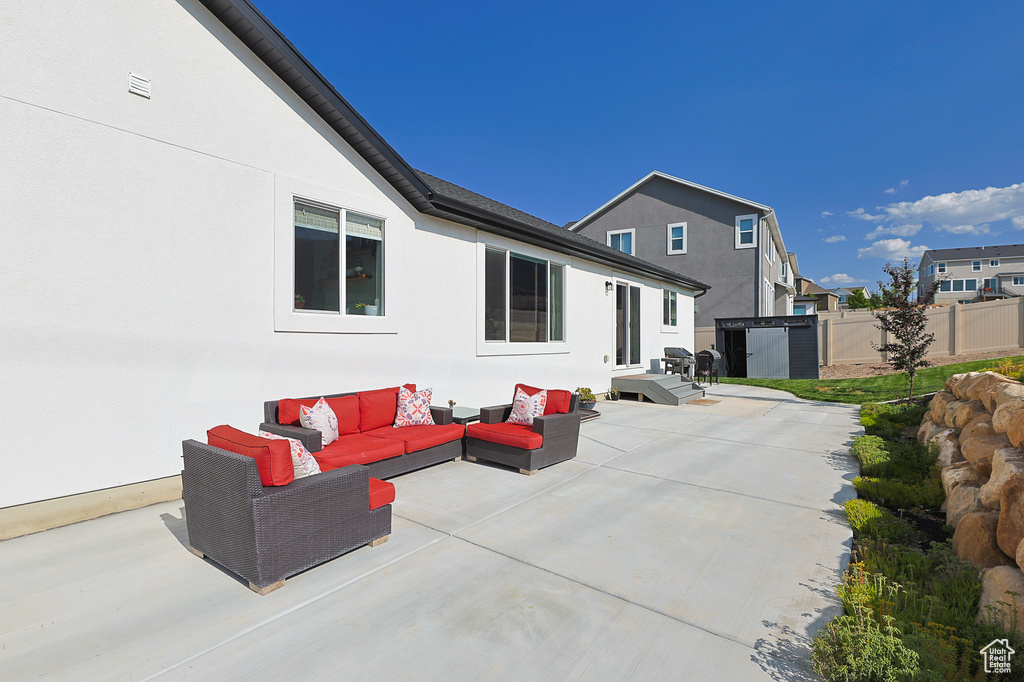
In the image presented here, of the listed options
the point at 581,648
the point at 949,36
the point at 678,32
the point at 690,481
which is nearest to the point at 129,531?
the point at 581,648

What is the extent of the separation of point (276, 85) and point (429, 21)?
7.08 m

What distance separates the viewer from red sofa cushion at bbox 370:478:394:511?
3375 mm

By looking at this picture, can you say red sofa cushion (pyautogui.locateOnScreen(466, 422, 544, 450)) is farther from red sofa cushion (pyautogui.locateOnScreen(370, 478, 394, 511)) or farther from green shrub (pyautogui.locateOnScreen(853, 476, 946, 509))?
green shrub (pyautogui.locateOnScreen(853, 476, 946, 509))

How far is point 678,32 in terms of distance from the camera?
11.2m

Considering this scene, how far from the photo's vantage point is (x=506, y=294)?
27.5 feet

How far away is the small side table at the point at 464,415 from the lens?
6312mm

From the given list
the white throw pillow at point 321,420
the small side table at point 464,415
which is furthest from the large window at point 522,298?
the white throw pillow at point 321,420

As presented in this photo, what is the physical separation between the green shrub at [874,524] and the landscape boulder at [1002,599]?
34.3 inches

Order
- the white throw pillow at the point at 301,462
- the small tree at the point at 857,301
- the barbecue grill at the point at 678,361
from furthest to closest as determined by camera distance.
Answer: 1. the small tree at the point at 857,301
2. the barbecue grill at the point at 678,361
3. the white throw pillow at the point at 301,462

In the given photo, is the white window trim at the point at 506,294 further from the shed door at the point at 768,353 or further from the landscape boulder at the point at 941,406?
the shed door at the point at 768,353

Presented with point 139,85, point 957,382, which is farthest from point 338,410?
point 957,382

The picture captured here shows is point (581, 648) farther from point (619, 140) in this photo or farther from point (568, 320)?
point (619, 140)

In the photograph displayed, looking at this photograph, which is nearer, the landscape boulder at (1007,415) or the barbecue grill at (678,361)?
the landscape boulder at (1007,415)

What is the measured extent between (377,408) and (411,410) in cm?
43
